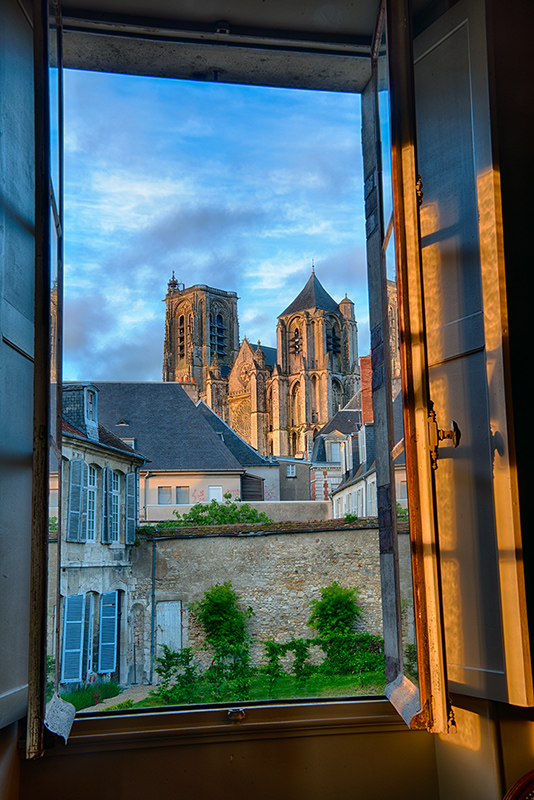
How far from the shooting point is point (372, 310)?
2.31 metres

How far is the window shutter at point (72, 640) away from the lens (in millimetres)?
9398

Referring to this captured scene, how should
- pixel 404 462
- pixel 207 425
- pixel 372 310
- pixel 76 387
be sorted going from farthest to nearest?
pixel 207 425 → pixel 76 387 → pixel 372 310 → pixel 404 462

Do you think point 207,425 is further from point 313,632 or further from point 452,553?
point 452,553

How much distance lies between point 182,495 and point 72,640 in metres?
7.25

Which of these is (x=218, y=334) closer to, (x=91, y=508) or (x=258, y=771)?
(x=91, y=508)

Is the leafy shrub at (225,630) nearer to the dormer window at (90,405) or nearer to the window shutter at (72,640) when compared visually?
the window shutter at (72,640)

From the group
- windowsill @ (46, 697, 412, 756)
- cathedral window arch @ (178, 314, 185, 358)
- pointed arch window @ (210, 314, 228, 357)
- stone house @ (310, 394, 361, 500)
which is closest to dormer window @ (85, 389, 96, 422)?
windowsill @ (46, 697, 412, 756)

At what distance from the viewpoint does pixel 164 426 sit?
18719 mm

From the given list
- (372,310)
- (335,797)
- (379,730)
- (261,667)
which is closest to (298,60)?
(372,310)

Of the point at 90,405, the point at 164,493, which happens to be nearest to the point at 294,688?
the point at 90,405

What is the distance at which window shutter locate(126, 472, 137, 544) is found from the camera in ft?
36.9

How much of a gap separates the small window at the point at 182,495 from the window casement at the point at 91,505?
612 cm

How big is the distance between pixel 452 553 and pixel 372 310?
913mm

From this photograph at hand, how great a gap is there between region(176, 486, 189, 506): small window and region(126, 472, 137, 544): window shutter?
16.0ft
